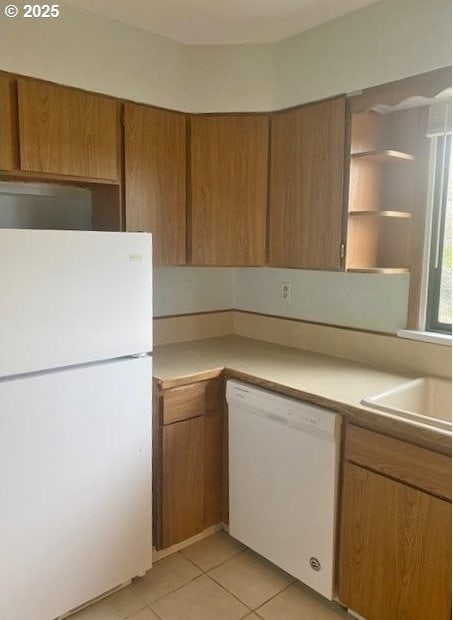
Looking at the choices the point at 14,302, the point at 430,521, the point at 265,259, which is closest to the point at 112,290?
the point at 14,302

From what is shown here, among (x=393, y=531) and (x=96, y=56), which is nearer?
(x=393, y=531)

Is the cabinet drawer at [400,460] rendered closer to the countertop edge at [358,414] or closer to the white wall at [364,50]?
the countertop edge at [358,414]

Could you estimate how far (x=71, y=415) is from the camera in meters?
1.69

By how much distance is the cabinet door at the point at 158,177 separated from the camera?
Result: 2.14m

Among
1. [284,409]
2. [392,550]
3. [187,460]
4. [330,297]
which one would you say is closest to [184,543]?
[187,460]

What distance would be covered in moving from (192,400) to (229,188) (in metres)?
1.03

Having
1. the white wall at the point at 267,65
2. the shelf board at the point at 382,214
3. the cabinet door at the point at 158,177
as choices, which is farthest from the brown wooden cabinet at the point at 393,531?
the cabinet door at the point at 158,177

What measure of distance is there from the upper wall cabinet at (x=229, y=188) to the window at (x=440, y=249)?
0.77m

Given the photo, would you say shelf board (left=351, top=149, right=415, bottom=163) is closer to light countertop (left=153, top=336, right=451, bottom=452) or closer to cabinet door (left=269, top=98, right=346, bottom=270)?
cabinet door (left=269, top=98, right=346, bottom=270)

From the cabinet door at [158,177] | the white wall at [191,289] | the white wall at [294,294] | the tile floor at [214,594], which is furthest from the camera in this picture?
the white wall at [191,289]

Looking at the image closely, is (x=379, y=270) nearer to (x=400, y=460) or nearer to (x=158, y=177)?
(x=400, y=460)

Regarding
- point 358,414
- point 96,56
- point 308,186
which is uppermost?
point 96,56

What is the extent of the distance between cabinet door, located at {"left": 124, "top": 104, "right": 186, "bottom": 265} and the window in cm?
114

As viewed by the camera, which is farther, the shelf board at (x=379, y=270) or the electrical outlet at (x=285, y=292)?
the electrical outlet at (x=285, y=292)
